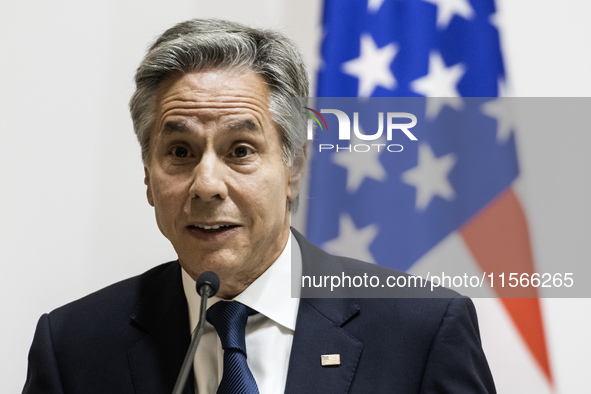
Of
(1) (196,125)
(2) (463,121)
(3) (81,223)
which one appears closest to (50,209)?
(3) (81,223)

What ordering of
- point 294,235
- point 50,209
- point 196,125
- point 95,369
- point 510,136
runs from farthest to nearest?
point 50,209 → point 510,136 → point 294,235 → point 95,369 → point 196,125

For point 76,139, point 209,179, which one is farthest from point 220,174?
point 76,139

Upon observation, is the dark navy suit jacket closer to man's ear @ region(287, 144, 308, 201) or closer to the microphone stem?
man's ear @ region(287, 144, 308, 201)

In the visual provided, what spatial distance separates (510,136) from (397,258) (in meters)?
0.53

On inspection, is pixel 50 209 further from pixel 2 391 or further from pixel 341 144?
pixel 341 144

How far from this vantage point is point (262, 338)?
174 centimetres

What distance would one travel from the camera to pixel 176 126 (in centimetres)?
171

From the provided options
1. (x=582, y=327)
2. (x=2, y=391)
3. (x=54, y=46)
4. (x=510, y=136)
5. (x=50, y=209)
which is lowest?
(x=2, y=391)

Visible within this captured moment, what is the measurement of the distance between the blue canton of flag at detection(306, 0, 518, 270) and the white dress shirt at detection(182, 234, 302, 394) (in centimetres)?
51

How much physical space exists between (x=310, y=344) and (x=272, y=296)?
0.56 ft

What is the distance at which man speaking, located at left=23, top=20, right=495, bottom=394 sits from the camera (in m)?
1.65

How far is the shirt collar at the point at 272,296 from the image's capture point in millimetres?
1759

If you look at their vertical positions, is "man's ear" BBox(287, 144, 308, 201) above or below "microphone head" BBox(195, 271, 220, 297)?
above

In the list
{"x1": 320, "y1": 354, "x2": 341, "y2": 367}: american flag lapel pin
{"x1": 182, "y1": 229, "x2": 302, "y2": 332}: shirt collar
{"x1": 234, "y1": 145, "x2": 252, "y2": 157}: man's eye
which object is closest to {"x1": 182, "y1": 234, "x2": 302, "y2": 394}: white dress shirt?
{"x1": 182, "y1": 229, "x2": 302, "y2": 332}: shirt collar
